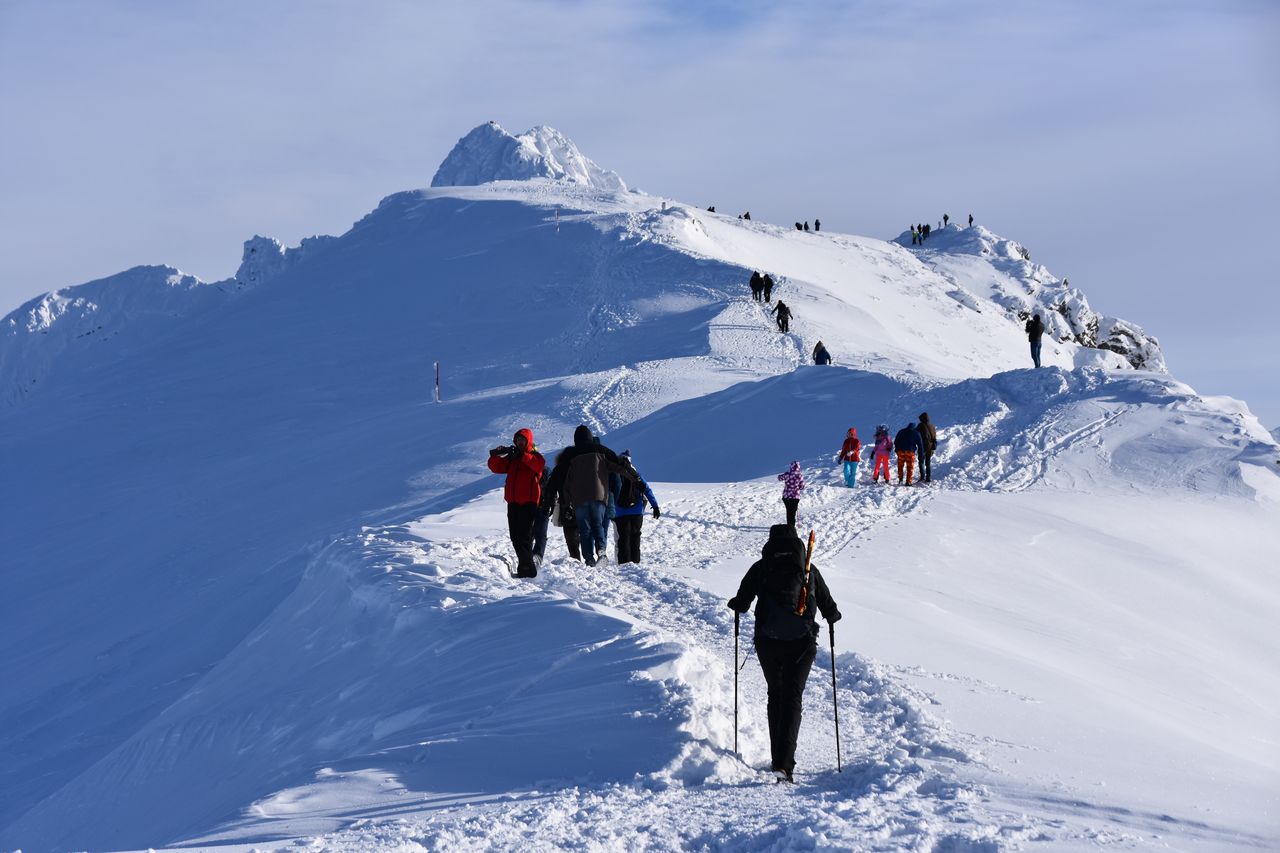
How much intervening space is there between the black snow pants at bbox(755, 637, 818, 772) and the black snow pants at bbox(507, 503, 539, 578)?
608 cm

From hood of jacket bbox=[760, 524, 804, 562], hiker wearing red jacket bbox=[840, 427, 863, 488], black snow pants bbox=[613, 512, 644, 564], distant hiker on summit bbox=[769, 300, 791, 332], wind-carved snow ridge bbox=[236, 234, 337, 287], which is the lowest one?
black snow pants bbox=[613, 512, 644, 564]

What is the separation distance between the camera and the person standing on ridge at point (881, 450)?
23.4 meters

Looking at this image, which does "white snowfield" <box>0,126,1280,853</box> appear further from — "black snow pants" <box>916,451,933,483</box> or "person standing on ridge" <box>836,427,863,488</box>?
"person standing on ridge" <box>836,427,863,488</box>

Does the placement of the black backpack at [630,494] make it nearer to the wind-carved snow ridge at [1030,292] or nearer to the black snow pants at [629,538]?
the black snow pants at [629,538]

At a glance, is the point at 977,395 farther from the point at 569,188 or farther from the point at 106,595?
the point at 569,188

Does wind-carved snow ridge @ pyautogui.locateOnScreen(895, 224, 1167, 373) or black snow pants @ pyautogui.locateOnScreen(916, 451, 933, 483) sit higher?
wind-carved snow ridge @ pyautogui.locateOnScreen(895, 224, 1167, 373)

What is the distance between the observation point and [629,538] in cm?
1591

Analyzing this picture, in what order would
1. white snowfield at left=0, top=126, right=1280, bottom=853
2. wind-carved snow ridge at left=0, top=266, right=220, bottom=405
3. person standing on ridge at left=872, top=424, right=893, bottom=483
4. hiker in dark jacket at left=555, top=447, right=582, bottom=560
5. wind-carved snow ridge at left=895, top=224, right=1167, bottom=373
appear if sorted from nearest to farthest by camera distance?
white snowfield at left=0, top=126, right=1280, bottom=853, hiker in dark jacket at left=555, top=447, right=582, bottom=560, person standing on ridge at left=872, top=424, right=893, bottom=483, wind-carved snow ridge at left=0, top=266, right=220, bottom=405, wind-carved snow ridge at left=895, top=224, right=1167, bottom=373

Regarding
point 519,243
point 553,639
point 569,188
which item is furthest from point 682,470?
point 569,188

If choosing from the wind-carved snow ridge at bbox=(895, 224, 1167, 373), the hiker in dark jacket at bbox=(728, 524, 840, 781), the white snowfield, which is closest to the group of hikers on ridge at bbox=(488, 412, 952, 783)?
the hiker in dark jacket at bbox=(728, 524, 840, 781)

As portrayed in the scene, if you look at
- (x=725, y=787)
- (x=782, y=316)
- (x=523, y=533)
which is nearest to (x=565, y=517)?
(x=523, y=533)

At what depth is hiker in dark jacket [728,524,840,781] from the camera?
7.94m

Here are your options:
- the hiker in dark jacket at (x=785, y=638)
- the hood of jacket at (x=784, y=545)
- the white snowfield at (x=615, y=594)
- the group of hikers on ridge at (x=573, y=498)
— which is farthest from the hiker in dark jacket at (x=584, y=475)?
the hiker in dark jacket at (x=785, y=638)

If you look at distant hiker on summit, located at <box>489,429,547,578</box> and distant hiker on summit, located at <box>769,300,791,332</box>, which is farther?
distant hiker on summit, located at <box>769,300,791,332</box>
